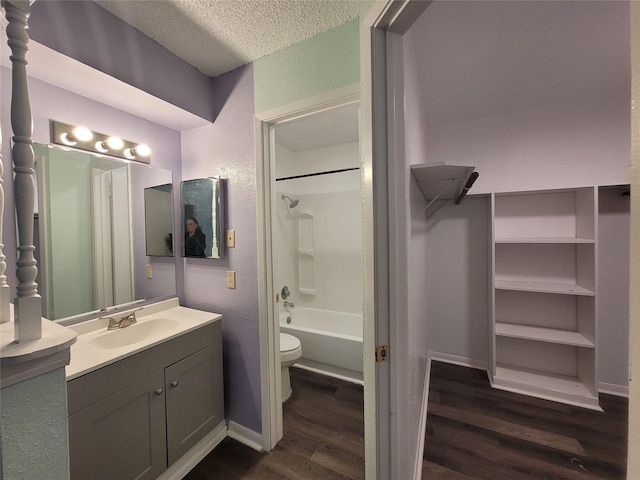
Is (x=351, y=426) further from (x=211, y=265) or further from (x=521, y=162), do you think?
(x=521, y=162)

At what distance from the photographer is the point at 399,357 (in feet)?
3.05

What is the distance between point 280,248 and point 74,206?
Answer: 203 cm

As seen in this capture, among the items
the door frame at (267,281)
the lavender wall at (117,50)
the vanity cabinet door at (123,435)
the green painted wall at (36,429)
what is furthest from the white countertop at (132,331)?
the lavender wall at (117,50)

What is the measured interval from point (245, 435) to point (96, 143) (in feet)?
6.87

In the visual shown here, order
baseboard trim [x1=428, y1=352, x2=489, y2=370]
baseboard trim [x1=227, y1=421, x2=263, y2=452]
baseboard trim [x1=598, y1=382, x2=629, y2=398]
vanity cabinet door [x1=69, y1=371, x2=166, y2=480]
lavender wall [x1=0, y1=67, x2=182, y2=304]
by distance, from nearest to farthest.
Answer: vanity cabinet door [x1=69, y1=371, x2=166, y2=480] < lavender wall [x1=0, y1=67, x2=182, y2=304] < baseboard trim [x1=227, y1=421, x2=263, y2=452] < baseboard trim [x1=598, y1=382, x2=629, y2=398] < baseboard trim [x1=428, y1=352, x2=489, y2=370]

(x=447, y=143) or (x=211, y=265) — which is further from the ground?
(x=447, y=143)

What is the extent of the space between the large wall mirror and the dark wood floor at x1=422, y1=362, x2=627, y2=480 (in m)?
2.20

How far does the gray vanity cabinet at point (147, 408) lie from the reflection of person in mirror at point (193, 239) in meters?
0.54

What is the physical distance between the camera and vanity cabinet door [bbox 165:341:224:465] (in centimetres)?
146

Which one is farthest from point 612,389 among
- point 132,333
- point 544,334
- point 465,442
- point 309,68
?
point 132,333

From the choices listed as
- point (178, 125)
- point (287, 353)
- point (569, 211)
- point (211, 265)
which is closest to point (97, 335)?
point (211, 265)

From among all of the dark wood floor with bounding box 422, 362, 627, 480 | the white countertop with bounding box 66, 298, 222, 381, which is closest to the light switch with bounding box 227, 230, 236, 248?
the white countertop with bounding box 66, 298, 222, 381

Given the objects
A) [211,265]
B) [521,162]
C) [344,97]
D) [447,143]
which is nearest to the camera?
[344,97]

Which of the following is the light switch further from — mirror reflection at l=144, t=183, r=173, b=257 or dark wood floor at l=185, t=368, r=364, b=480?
dark wood floor at l=185, t=368, r=364, b=480
